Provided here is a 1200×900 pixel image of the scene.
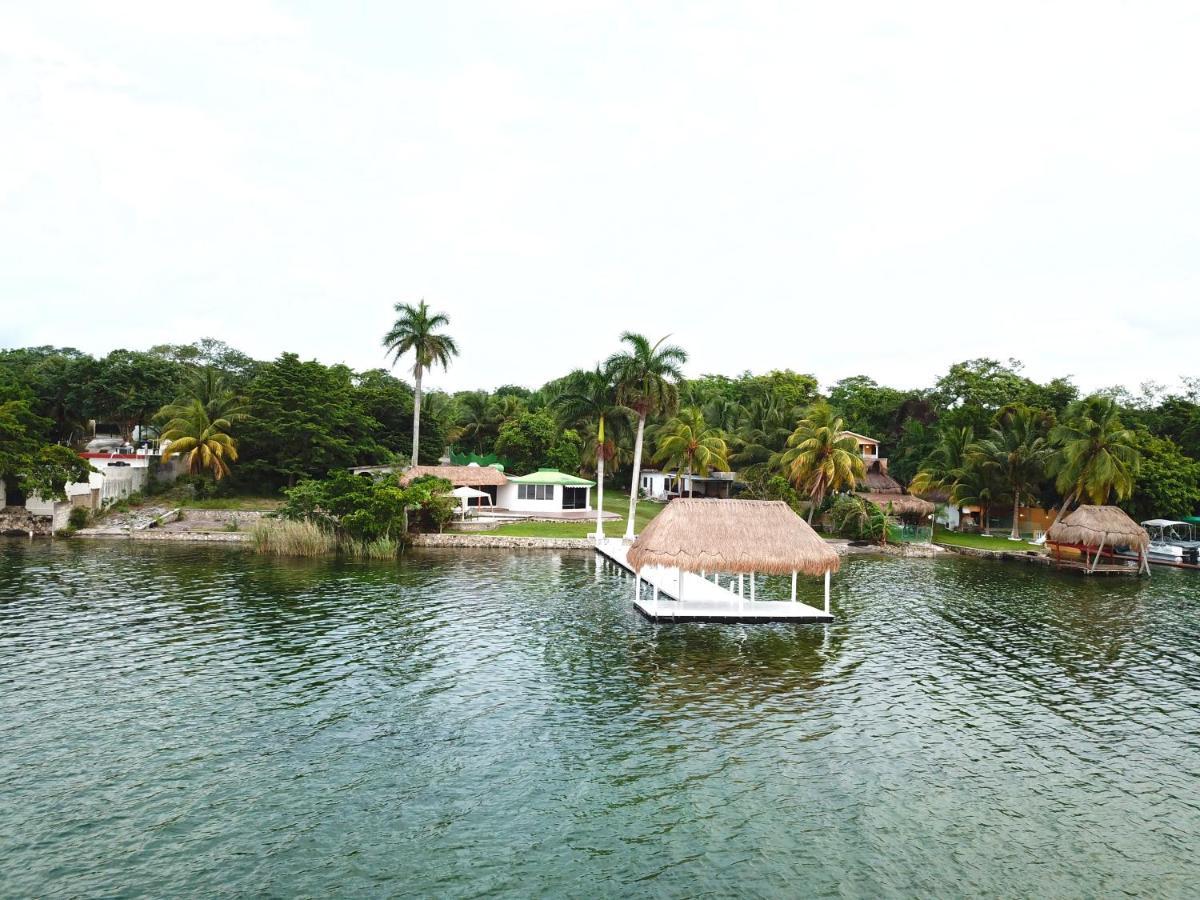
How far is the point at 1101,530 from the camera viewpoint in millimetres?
45656

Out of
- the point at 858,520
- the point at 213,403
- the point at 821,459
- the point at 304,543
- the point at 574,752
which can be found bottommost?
the point at 574,752

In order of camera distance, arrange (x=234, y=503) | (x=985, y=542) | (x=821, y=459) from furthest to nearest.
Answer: (x=234, y=503), (x=985, y=542), (x=821, y=459)

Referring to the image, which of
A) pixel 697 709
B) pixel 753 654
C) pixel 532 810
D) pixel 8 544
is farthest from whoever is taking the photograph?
pixel 8 544

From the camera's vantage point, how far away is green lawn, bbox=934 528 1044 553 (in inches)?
2189

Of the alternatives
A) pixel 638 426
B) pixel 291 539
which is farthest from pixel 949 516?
pixel 291 539

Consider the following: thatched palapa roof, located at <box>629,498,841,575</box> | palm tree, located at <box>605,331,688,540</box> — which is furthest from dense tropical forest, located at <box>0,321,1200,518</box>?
thatched palapa roof, located at <box>629,498,841,575</box>

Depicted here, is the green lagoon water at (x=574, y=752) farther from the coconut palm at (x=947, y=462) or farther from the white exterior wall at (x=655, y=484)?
the white exterior wall at (x=655, y=484)

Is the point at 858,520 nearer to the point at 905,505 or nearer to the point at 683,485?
the point at 905,505

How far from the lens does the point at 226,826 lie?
13242 millimetres

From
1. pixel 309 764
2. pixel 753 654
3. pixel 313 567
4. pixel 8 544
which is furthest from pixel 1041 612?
pixel 8 544

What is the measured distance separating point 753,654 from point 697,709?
20.0 feet

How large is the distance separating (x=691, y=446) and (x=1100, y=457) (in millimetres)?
28163

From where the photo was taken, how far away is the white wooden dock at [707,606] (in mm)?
29484

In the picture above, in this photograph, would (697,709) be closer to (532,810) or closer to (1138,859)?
(532,810)
